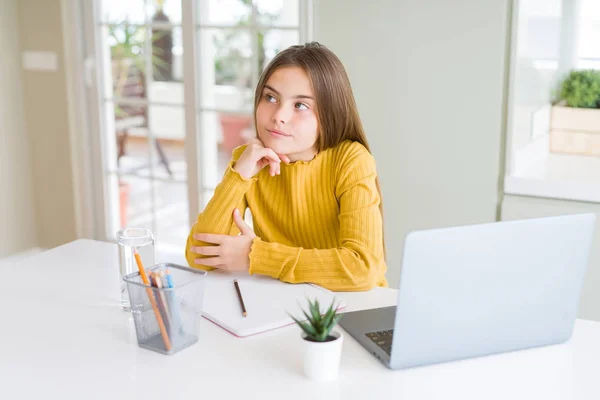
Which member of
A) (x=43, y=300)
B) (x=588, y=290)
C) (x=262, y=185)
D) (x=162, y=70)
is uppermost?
(x=162, y=70)

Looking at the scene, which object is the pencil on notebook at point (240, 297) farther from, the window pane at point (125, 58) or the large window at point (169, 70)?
the window pane at point (125, 58)

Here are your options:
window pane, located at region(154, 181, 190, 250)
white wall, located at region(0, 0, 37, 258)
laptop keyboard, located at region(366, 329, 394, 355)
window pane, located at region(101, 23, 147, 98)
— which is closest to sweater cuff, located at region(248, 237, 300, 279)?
laptop keyboard, located at region(366, 329, 394, 355)

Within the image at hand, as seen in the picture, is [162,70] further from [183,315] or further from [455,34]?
[183,315]

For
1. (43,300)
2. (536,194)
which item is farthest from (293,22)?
(43,300)

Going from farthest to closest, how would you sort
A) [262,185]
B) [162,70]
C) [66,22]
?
[162,70] → [66,22] → [262,185]

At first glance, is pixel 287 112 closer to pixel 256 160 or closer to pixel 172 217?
pixel 256 160

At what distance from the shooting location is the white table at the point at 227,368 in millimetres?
1240

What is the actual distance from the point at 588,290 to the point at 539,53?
2.90 feet

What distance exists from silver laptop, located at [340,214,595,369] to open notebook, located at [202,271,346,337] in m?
0.18

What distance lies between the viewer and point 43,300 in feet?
5.43

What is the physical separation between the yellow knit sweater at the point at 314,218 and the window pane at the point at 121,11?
199 centimetres

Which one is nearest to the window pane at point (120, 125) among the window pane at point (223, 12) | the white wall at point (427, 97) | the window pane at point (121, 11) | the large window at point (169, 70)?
the large window at point (169, 70)

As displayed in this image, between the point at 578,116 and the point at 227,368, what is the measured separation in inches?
85.1

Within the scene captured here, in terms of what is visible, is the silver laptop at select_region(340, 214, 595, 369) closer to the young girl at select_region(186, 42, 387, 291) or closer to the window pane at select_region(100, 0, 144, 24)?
the young girl at select_region(186, 42, 387, 291)
